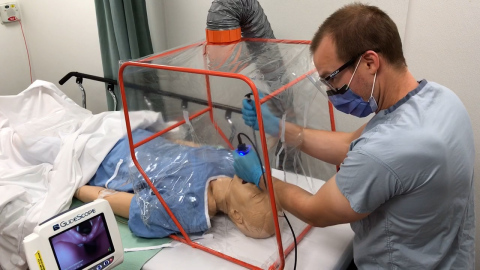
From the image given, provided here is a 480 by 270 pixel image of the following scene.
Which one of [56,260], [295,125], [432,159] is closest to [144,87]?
[295,125]

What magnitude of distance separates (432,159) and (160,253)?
0.90m

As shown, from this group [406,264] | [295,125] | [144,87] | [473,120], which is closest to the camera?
[406,264]

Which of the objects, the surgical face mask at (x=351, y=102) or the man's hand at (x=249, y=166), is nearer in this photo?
the surgical face mask at (x=351, y=102)

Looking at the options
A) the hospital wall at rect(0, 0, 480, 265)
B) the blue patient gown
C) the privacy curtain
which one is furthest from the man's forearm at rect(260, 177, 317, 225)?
the privacy curtain

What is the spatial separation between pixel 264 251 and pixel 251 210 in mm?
140

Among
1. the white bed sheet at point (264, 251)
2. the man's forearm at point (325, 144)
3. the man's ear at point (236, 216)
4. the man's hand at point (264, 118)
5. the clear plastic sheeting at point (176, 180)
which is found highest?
the man's hand at point (264, 118)

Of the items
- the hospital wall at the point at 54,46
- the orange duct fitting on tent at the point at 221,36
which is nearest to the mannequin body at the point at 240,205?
the orange duct fitting on tent at the point at 221,36

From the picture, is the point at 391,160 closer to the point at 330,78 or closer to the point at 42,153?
the point at 330,78

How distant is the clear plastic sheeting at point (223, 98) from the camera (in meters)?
1.25

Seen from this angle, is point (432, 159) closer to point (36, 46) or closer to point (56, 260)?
point (56, 260)

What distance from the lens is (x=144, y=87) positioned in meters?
1.42

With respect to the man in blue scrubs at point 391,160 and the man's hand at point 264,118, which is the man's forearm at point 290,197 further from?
the man's hand at point 264,118

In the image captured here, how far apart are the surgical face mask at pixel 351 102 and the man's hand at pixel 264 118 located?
0.17 metres

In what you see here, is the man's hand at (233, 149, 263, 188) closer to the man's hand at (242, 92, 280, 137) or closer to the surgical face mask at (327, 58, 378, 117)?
the man's hand at (242, 92, 280, 137)
